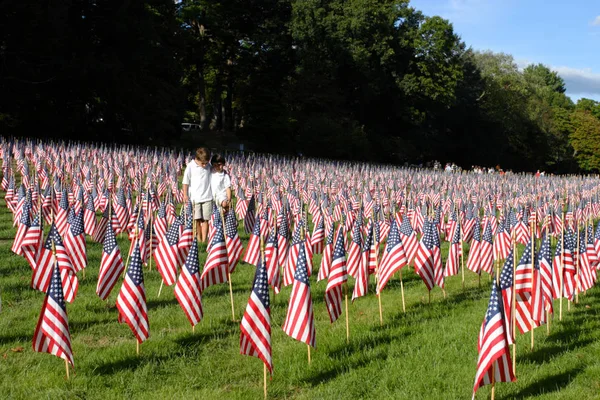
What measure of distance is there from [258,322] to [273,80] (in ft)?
162

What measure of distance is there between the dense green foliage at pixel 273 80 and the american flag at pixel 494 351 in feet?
109

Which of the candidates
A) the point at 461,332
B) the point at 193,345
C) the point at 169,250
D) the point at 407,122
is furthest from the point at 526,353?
the point at 407,122

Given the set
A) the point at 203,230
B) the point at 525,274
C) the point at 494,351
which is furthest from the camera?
the point at 203,230

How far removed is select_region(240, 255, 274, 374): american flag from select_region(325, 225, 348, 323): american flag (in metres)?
1.78

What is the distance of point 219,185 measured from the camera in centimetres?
1359

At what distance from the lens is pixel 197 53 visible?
5384 centimetres

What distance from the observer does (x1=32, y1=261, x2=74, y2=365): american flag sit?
649cm

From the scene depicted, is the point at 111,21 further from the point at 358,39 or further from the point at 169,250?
the point at 169,250

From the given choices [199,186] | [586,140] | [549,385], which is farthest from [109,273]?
[586,140]

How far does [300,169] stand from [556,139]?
58190 millimetres

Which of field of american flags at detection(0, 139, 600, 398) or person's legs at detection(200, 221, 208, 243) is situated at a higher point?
person's legs at detection(200, 221, 208, 243)

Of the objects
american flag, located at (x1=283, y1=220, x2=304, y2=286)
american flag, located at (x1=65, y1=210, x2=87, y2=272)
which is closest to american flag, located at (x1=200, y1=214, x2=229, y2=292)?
american flag, located at (x1=283, y1=220, x2=304, y2=286)

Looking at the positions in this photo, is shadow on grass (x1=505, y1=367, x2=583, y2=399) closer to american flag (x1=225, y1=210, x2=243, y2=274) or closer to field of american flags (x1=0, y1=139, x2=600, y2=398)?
field of american flags (x1=0, y1=139, x2=600, y2=398)

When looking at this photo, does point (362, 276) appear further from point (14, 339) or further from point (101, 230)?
point (101, 230)
